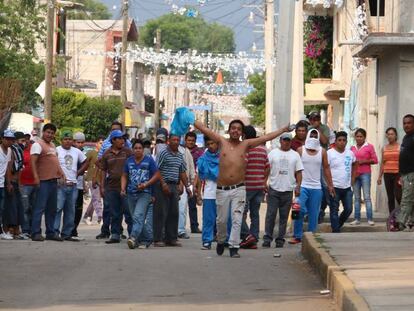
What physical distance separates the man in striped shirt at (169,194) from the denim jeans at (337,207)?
2638 millimetres

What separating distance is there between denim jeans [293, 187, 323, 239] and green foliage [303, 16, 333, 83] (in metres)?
27.8

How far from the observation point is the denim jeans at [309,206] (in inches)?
723

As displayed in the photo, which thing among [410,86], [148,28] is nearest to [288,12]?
[410,86]

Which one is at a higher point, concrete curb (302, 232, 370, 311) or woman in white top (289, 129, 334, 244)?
woman in white top (289, 129, 334, 244)

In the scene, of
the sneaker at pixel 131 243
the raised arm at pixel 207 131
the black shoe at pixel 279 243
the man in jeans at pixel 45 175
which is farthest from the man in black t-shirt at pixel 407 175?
the man in jeans at pixel 45 175

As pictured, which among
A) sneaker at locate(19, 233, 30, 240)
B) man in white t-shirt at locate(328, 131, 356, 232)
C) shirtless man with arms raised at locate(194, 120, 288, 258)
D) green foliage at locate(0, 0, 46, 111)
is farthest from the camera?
green foliage at locate(0, 0, 46, 111)

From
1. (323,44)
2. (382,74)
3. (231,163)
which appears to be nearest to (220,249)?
(231,163)

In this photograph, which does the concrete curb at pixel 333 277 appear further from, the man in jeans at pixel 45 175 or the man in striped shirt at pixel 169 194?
the man in jeans at pixel 45 175

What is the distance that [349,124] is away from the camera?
36.5 m

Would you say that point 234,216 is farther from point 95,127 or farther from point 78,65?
point 78,65

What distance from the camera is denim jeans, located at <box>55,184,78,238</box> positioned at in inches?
768

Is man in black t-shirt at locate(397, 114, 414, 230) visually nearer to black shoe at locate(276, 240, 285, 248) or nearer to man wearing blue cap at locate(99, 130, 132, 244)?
black shoe at locate(276, 240, 285, 248)

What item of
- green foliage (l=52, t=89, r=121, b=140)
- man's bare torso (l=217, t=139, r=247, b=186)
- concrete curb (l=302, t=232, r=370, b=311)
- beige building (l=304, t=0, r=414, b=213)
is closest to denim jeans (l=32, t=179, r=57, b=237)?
man's bare torso (l=217, t=139, r=247, b=186)

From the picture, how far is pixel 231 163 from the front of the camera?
1594 centimetres
